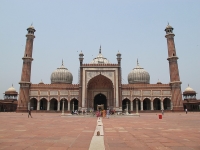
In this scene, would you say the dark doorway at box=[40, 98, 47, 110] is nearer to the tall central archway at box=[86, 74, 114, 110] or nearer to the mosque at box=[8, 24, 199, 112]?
the mosque at box=[8, 24, 199, 112]

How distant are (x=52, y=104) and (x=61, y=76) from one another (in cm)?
618

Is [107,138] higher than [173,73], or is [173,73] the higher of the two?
[173,73]

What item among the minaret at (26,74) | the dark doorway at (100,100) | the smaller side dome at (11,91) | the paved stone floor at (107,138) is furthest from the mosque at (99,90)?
the paved stone floor at (107,138)

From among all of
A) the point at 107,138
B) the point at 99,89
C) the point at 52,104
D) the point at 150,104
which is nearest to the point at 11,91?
the point at 52,104

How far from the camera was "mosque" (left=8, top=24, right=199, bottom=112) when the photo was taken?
3166 cm

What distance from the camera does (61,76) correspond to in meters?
39.0

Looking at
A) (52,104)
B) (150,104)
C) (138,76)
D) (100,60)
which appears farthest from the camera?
(100,60)

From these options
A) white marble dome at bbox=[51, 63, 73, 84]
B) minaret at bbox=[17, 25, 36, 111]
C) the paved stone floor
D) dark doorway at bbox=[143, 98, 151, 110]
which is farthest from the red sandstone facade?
the paved stone floor

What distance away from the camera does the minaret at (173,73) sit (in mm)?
31859

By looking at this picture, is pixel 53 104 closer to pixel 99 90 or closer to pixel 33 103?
pixel 33 103

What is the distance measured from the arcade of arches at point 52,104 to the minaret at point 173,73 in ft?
53.7

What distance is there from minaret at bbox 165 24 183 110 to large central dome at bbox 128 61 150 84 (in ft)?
20.3

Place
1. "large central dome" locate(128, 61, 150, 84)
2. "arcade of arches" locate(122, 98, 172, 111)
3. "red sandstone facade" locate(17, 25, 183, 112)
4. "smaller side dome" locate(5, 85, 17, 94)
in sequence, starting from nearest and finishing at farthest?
"red sandstone facade" locate(17, 25, 183, 112)
"arcade of arches" locate(122, 98, 172, 111)
"large central dome" locate(128, 61, 150, 84)
"smaller side dome" locate(5, 85, 17, 94)

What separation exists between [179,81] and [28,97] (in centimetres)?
2453
